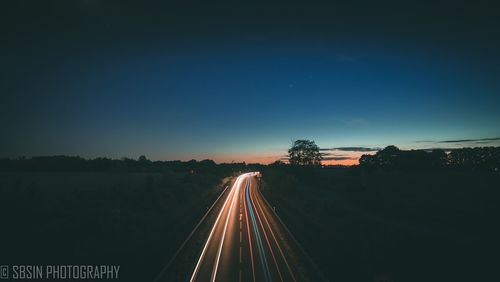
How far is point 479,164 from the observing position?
99438 millimetres

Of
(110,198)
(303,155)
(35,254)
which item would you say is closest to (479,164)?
(303,155)

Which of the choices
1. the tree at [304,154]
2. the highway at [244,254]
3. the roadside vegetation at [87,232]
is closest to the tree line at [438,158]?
the tree at [304,154]

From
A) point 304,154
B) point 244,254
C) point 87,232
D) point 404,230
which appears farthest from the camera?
point 304,154

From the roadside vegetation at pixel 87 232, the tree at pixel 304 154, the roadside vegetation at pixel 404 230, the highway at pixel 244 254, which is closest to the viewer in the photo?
the highway at pixel 244 254

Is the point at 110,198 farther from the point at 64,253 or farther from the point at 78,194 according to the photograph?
the point at 64,253

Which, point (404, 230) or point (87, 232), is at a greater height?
point (87, 232)

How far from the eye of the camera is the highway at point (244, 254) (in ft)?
51.8

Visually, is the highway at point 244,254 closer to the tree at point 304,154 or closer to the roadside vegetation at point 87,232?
the roadside vegetation at point 87,232

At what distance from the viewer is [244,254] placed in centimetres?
1950

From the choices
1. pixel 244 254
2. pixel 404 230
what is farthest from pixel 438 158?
pixel 244 254

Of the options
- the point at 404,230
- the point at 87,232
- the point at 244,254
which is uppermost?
the point at 87,232

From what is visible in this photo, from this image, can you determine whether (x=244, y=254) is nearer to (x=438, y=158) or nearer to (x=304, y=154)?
(x=304, y=154)

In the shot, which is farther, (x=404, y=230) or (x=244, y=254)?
(x=404, y=230)

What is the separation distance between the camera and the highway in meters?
15.8
